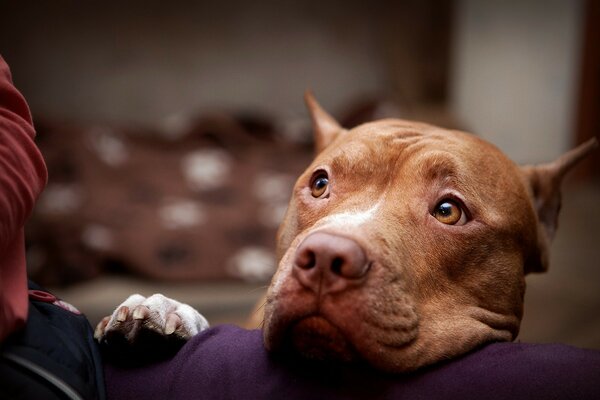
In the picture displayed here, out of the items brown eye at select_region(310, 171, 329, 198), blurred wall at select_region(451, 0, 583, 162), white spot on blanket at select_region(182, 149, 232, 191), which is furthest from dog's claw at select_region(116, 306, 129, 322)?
blurred wall at select_region(451, 0, 583, 162)

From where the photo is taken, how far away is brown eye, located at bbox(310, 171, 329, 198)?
5.92 ft

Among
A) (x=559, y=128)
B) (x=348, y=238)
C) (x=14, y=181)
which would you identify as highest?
(x=14, y=181)

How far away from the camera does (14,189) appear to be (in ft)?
3.47

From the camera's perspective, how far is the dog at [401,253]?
4.17 feet

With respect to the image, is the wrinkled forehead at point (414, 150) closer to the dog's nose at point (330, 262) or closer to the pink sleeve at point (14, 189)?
the dog's nose at point (330, 262)

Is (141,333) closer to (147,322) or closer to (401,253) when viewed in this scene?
(147,322)

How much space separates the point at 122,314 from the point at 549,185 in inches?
57.9

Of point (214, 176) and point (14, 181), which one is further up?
point (14, 181)

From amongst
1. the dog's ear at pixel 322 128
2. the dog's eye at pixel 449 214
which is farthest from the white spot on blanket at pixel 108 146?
the dog's eye at pixel 449 214

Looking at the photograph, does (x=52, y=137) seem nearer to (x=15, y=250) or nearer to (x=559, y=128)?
(x=15, y=250)

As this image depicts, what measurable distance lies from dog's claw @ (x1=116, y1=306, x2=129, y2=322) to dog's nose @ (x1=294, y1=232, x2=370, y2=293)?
0.41 meters

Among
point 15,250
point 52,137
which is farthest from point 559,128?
point 15,250

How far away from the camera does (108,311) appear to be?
3.51 meters

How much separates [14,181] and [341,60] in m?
5.43
